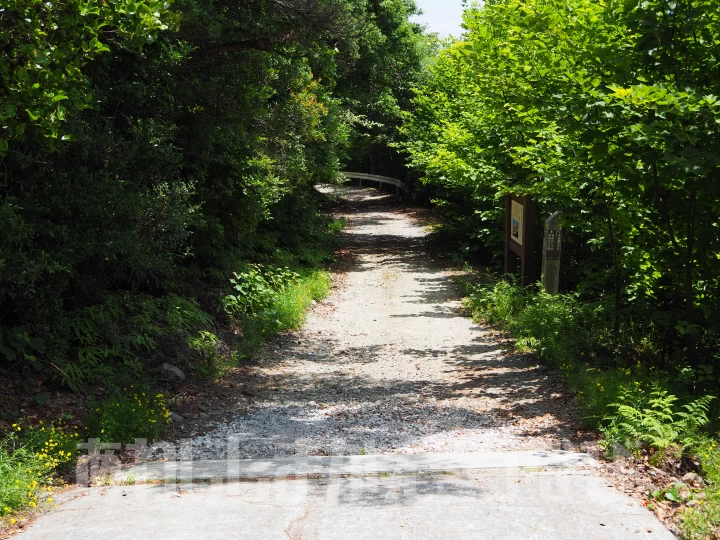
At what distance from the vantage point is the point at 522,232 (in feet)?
44.2

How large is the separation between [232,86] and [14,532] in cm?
798

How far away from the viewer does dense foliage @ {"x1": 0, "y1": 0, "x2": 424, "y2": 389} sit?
6230 mm

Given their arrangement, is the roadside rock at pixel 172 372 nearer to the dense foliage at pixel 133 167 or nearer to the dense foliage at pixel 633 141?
the dense foliage at pixel 133 167

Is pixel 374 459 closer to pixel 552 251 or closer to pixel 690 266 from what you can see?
pixel 690 266

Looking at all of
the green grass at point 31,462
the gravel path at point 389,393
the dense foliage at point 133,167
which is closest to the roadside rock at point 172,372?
the dense foliage at point 133,167

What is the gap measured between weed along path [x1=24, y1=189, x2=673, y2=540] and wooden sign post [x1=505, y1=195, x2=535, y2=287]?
7.12ft

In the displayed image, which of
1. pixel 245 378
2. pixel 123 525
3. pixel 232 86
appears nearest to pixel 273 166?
pixel 232 86

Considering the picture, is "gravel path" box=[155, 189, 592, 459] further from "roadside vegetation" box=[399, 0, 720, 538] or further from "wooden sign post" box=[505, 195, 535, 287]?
"wooden sign post" box=[505, 195, 535, 287]

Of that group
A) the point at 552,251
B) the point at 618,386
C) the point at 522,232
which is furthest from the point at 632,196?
the point at 522,232

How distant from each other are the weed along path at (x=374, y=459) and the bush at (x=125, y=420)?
10.6 inches

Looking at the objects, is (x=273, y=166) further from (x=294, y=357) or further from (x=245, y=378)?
(x=245, y=378)

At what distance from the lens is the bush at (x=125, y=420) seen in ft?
20.5

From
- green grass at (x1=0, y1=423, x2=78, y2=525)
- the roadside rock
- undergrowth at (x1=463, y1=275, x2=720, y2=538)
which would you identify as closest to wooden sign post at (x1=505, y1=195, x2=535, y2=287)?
undergrowth at (x1=463, y1=275, x2=720, y2=538)

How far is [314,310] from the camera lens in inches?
579
